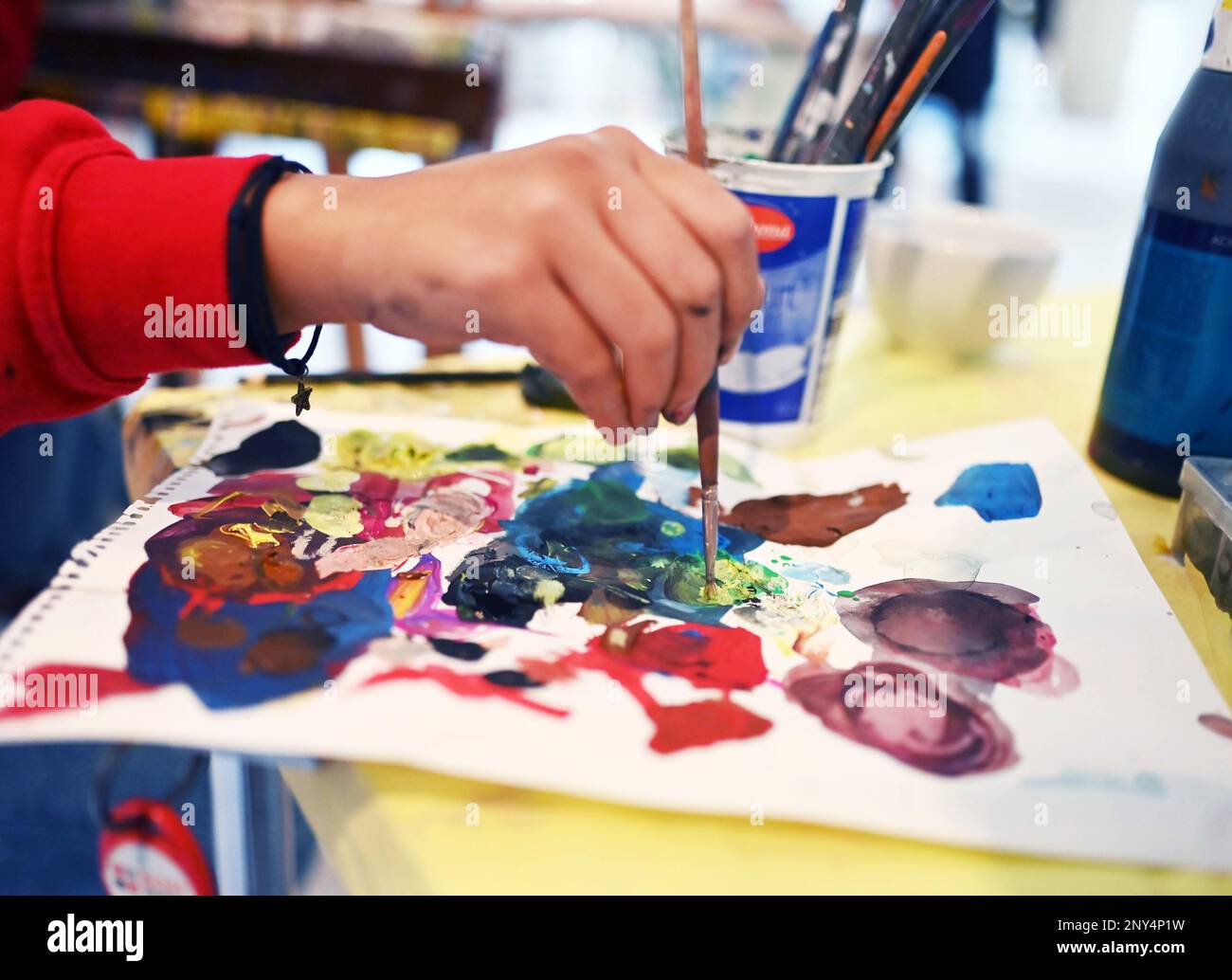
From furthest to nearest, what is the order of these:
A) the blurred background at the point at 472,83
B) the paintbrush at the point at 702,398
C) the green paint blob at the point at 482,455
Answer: the blurred background at the point at 472,83 < the green paint blob at the point at 482,455 < the paintbrush at the point at 702,398

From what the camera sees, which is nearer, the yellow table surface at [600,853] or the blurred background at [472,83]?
the yellow table surface at [600,853]

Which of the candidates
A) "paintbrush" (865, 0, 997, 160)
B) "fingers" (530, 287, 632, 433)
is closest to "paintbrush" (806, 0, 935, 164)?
"paintbrush" (865, 0, 997, 160)

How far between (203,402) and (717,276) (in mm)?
354

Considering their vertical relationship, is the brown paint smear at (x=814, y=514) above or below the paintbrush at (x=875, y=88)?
below

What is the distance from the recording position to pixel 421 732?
12.4 inches

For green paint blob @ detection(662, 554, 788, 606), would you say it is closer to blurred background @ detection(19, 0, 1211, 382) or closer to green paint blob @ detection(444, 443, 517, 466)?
green paint blob @ detection(444, 443, 517, 466)

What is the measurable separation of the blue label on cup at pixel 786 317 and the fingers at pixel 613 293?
20 centimetres

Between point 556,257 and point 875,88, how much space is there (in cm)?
26

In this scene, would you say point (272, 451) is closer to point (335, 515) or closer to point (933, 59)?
point (335, 515)

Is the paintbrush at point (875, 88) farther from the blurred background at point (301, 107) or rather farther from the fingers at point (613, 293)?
the fingers at point (613, 293)

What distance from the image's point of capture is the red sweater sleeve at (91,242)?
0.39 m

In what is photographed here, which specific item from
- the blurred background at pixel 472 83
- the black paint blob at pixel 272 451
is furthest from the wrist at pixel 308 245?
the blurred background at pixel 472 83

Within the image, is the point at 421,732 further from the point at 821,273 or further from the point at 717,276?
the point at 821,273
